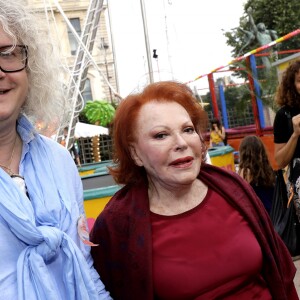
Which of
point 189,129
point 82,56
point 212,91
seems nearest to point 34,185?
point 189,129

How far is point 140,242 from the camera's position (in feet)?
5.70

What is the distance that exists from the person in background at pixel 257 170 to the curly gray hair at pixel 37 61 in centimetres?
340

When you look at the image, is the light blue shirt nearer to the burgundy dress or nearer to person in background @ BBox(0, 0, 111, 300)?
person in background @ BBox(0, 0, 111, 300)

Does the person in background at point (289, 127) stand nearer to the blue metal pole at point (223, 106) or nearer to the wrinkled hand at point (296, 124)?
the wrinkled hand at point (296, 124)

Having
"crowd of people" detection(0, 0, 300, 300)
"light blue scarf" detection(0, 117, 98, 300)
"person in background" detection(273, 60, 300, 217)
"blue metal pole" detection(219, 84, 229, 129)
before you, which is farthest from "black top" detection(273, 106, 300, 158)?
"blue metal pole" detection(219, 84, 229, 129)

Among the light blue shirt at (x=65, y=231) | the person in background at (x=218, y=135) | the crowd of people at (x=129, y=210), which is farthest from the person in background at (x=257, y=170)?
the person in background at (x=218, y=135)

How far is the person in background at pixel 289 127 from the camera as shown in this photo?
309cm

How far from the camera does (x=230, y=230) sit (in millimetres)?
1812

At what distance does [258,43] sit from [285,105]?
1789cm

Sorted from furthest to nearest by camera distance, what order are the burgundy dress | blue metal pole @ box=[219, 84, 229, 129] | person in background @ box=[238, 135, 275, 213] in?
blue metal pole @ box=[219, 84, 229, 129], person in background @ box=[238, 135, 275, 213], the burgundy dress

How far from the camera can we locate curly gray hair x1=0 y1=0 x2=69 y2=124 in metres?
1.49

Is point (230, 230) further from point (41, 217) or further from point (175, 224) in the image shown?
point (41, 217)

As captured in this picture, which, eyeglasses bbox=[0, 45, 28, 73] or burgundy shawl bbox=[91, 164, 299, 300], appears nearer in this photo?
eyeglasses bbox=[0, 45, 28, 73]

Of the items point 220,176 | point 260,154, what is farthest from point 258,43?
point 220,176
